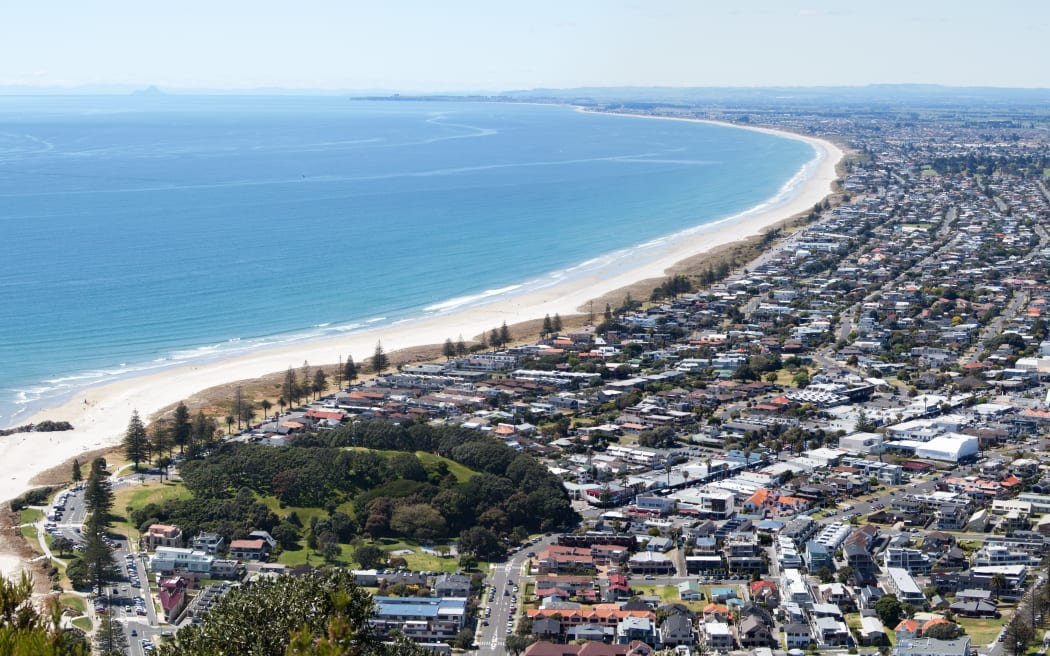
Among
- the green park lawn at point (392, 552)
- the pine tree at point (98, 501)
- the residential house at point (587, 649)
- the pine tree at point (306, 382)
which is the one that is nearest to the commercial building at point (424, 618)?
the residential house at point (587, 649)

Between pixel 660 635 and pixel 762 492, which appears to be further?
pixel 762 492

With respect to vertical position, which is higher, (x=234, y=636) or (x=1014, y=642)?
(x=234, y=636)

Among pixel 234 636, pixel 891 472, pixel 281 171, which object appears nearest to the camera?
pixel 234 636

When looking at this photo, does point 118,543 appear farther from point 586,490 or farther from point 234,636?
point 234,636

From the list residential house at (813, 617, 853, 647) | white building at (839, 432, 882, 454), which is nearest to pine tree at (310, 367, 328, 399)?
white building at (839, 432, 882, 454)

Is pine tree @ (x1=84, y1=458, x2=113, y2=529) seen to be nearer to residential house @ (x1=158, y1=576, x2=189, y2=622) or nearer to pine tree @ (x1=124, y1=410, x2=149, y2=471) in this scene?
pine tree @ (x1=124, y1=410, x2=149, y2=471)

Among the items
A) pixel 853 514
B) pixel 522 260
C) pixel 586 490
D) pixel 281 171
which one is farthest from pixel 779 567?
pixel 281 171

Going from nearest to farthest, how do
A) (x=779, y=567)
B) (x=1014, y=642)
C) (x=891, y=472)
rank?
(x=1014, y=642)
(x=779, y=567)
(x=891, y=472)
